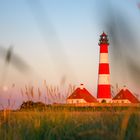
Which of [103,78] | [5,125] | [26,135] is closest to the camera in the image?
[26,135]

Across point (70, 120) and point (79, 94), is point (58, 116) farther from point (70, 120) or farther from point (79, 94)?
point (79, 94)

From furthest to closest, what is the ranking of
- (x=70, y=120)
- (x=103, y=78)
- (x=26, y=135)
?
(x=103, y=78), (x=70, y=120), (x=26, y=135)

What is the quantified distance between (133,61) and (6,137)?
1985 millimetres

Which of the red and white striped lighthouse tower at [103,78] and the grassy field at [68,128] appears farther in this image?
the red and white striped lighthouse tower at [103,78]

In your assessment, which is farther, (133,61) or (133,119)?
(133,119)

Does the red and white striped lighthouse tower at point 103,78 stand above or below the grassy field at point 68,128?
above

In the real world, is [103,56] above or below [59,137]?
above

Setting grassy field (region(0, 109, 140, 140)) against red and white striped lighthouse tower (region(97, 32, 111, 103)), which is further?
red and white striped lighthouse tower (region(97, 32, 111, 103))

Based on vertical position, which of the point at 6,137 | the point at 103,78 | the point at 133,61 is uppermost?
the point at 103,78

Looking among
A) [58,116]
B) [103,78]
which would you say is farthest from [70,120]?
[103,78]

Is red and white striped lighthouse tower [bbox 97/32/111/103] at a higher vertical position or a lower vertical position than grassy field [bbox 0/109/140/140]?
higher

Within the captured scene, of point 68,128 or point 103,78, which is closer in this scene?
point 68,128

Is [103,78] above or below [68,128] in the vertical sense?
above

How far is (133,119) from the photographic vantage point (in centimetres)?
386
